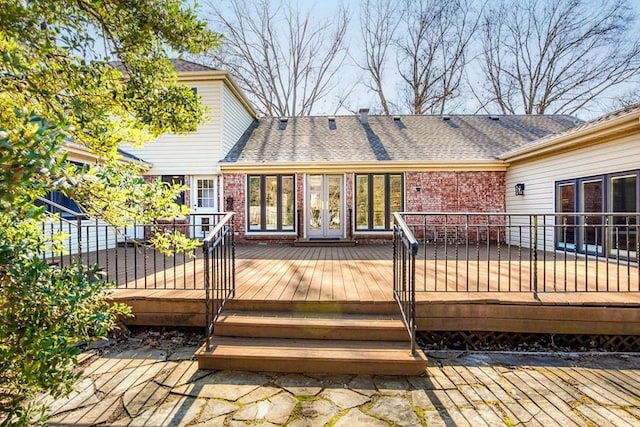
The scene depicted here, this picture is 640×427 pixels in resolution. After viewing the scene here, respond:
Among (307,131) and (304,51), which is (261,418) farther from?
(304,51)

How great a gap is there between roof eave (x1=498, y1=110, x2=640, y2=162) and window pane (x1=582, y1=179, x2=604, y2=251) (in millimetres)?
830

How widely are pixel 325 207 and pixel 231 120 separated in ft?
13.9

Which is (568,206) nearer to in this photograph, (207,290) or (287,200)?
(287,200)

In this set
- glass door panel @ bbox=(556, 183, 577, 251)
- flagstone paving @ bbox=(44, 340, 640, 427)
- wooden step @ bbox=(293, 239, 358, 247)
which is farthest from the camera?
wooden step @ bbox=(293, 239, 358, 247)

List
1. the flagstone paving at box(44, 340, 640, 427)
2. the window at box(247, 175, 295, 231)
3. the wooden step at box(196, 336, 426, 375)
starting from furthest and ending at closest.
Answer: the window at box(247, 175, 295, 231), the wooden step at box(196, 336, 426, 375), the flagstone paving at box(44, 340, 640, 427)

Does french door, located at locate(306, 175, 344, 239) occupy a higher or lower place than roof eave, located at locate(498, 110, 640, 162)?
lower

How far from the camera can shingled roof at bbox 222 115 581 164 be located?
10133 mm

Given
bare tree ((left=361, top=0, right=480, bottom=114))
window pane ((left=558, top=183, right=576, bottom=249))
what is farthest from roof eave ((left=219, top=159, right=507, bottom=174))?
bare tree ((left=361, top=0, right=480, bottom=114))

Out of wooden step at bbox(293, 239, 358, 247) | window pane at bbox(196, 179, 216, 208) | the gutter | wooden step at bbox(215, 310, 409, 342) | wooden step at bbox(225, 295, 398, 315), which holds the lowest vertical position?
wooden step at bbox(215, 310, 409, 342)

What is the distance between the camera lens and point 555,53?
16.3 meters

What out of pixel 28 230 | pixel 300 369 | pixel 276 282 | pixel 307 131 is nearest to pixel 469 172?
pixel 307 131

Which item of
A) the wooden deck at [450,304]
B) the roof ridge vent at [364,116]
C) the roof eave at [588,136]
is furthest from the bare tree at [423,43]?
the wooden deck at [450,304]

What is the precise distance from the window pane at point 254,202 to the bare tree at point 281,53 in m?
8.52

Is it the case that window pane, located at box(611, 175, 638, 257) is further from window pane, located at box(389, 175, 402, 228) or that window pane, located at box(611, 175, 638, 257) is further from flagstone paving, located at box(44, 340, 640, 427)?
window pane, located at box(389, 175, 402, 228)
